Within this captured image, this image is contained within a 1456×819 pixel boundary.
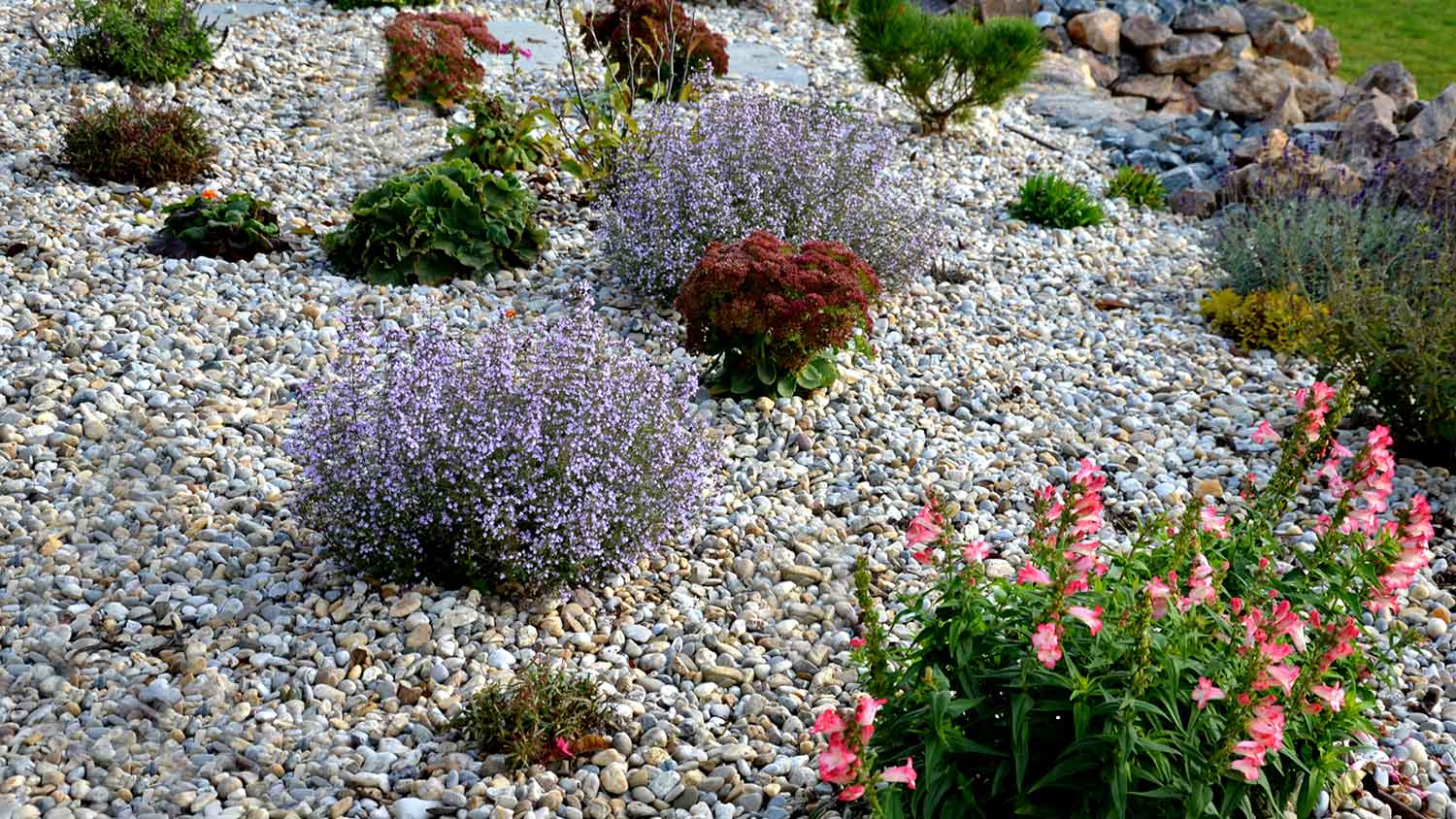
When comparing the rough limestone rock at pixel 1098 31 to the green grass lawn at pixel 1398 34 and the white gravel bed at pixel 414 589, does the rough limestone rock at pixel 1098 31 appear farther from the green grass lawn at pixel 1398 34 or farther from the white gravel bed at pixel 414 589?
the white gravel bed at pixel 414 589

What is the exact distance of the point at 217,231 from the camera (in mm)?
5898

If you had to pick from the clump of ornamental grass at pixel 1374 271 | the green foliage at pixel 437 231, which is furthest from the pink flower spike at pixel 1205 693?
the green foliage at pixel 437 231

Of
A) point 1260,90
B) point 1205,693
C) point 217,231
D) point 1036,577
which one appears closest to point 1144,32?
point 1260,90

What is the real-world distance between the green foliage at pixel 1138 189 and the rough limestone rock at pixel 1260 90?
1809mm

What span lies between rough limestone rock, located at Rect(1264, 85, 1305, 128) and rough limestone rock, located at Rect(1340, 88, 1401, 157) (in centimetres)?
42

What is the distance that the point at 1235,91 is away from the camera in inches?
373

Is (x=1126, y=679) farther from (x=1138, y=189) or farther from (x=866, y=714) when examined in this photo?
(x=1138, y=189)

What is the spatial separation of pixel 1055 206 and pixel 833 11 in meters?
4.58

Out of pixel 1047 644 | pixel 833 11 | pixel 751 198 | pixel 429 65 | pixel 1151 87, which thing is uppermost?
pixel 1047 644

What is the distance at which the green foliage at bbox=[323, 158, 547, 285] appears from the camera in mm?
5844

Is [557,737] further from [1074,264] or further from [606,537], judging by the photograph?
[1074,264]

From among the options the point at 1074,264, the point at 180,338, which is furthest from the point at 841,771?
the point at 1074,264

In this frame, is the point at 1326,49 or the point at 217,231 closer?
the point at 217,231

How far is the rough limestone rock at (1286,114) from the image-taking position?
347 inches
